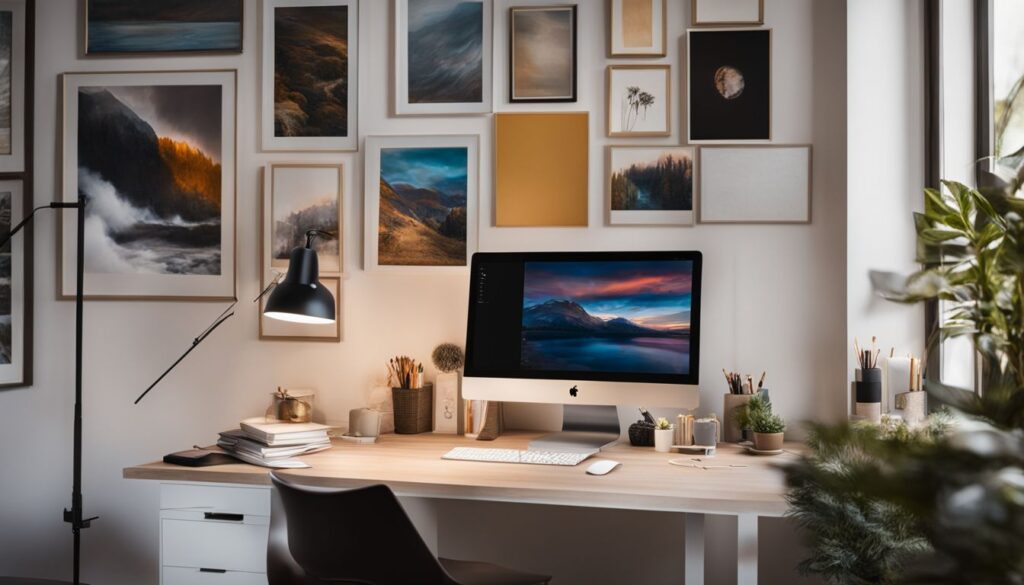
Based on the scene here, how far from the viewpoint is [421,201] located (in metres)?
2.91

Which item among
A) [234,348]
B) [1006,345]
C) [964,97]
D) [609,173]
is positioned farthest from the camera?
[234,348]

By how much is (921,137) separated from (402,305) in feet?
5.34

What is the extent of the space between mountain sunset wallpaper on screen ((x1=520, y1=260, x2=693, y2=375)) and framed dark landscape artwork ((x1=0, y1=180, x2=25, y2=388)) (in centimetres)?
175

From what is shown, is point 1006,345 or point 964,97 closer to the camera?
point 1006,345

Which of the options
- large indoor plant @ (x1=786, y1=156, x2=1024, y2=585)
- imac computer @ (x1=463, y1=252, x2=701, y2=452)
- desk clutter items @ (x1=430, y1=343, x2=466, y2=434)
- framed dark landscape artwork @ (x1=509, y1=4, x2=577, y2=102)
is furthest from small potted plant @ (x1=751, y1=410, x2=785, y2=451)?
large indoor plant @ (x1=786, y1=156, x2=1024, y2=585)

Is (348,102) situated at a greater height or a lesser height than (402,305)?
greater

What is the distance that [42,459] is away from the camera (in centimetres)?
314

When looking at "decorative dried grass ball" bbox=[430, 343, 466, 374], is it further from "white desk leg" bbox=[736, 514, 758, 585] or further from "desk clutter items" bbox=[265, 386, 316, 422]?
"white desk leg" bbox=[736, 514, 758, 585]

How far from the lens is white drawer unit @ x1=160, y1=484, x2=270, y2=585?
7.51 ft

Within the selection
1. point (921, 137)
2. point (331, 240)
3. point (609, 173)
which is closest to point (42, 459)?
point (331, 240)

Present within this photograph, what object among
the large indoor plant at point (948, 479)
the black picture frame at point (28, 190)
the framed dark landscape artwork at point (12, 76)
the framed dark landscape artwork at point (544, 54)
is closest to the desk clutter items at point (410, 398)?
the framed dark landscape artwork at point (544, 54)

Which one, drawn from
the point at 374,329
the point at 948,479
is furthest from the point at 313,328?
the point at 948,479

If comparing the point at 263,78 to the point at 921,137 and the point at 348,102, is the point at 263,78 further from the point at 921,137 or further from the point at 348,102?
the point at 921,137

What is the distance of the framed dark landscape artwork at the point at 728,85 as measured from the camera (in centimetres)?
275
